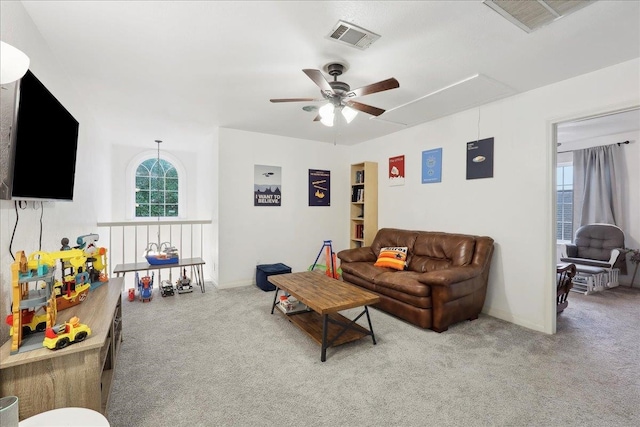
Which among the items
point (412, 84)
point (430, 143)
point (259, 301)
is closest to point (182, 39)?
point (412, 84)

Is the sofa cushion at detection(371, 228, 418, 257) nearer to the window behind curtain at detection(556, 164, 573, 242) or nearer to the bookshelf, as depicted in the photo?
the bookshelf

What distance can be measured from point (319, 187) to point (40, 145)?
3.95 meters

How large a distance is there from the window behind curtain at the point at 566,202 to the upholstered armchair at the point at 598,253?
1.91ft

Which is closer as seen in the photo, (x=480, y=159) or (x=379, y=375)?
(x=379, y=375)

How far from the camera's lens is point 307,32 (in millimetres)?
2029

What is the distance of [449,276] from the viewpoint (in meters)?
2.86

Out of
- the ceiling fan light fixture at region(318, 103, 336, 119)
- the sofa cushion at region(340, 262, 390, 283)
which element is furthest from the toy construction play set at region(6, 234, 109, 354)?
the sofa cushion at region(340, 262, 390, 283)

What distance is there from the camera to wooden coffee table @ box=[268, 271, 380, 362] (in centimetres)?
242

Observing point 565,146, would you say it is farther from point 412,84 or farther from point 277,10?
point 277,10

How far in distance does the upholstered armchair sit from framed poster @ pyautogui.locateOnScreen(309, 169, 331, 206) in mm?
4025

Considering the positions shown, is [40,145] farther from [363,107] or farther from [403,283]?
[403,283]

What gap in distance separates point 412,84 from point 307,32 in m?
1.33

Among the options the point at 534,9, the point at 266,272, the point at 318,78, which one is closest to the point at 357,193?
the point at 266,272

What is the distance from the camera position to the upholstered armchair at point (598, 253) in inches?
170
